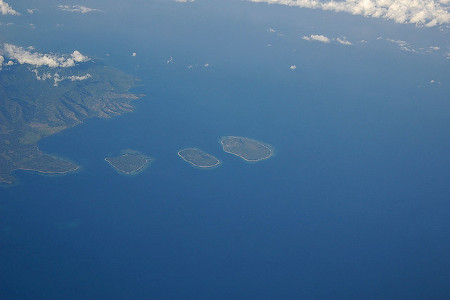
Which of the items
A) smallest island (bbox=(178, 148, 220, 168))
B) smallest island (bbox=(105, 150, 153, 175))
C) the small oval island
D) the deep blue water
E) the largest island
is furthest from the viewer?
the small oval island

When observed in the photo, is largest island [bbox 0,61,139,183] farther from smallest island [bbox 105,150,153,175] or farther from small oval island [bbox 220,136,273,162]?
small oval island [bbox 220,136,273,162]

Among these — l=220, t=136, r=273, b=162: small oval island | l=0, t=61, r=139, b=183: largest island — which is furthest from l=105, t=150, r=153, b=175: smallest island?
Answer: l=220, t=136, r=273, b=162: small oval island

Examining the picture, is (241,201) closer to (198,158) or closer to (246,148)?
(198,158)

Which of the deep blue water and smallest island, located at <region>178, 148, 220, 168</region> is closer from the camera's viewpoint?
the deep blue water

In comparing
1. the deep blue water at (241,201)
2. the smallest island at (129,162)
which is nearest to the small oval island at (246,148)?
the deep blue water at (241,201)

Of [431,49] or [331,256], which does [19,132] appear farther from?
[431,49]

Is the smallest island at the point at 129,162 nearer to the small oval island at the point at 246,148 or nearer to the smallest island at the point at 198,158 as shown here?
the smallest island at the point at 198,158

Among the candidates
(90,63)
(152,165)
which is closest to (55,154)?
(152,165)
